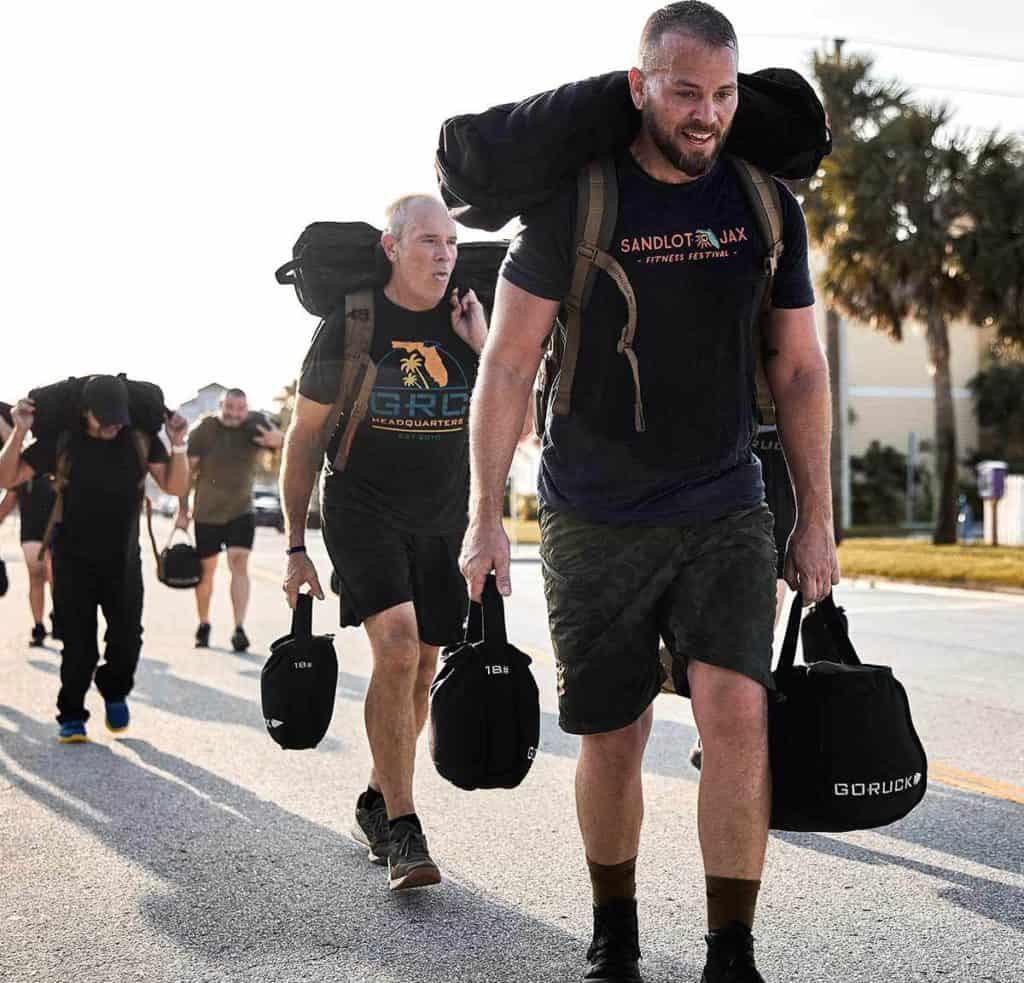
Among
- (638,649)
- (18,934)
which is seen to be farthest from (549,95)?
(18,934)

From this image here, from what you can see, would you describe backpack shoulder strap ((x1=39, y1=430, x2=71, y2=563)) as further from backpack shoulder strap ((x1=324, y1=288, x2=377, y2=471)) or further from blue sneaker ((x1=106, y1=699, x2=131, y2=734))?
backpack shoulder strap ((x1=324, y1=288, x2=377, y2=471))

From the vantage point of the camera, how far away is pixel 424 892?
459cm

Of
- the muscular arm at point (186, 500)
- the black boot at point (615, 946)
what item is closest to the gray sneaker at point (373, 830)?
the black boot at point (615, 946)

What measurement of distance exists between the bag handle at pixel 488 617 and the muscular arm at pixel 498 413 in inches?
3.4

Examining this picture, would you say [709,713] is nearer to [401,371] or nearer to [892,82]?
[401,371]

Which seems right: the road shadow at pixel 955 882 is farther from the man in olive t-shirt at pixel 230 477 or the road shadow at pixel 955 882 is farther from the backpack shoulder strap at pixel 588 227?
the man in olive t-shirt at pixel 230 477

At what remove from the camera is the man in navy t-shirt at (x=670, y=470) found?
3.28 m

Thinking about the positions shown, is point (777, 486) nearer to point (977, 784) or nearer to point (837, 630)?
point (977, 784)

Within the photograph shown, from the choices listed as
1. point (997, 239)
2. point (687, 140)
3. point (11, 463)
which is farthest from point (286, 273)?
point (997, 239)

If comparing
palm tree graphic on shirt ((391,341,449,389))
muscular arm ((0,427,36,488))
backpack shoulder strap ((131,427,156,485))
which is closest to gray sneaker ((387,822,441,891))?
palm tree graphic on shirt ((391,341,449,389))

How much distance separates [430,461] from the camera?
506 centimetres

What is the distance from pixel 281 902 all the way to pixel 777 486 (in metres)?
2.23

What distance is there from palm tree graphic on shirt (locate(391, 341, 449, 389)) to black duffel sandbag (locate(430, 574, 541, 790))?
4.32ft

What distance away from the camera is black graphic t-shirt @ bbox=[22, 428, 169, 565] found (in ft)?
24.3
